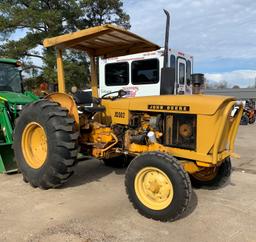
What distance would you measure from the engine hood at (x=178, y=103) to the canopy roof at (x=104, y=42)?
957mm

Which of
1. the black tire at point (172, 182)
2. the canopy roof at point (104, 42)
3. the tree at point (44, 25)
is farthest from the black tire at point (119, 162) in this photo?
the tree at point (44, 25)

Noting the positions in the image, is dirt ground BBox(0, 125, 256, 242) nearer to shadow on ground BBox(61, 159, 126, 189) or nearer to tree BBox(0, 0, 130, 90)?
shadow on ground BBox(61, 159, 126, 189)

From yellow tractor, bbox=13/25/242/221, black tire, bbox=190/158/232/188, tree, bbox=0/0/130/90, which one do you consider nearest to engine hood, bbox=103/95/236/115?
yellow tractor, bbox=13/25/242/221

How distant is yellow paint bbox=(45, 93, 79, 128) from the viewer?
17.7 ft

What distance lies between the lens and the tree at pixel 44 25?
18.3m

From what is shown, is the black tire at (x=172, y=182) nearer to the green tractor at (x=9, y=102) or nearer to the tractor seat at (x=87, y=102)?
the tractor seat at (x=87, y=102)

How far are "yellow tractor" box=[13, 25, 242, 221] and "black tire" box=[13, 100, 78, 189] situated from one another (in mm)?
14

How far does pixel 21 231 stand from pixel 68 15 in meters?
17.6

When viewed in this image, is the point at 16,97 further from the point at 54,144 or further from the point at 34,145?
the point at 54,144

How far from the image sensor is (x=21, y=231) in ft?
12.8

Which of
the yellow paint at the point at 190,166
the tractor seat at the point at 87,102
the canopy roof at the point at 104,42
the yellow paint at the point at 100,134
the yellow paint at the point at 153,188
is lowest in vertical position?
the yellow paint at the point at 153,188

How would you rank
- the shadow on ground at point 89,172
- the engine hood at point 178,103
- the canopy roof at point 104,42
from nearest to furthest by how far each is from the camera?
the engine hood at point 178,103 < the canopy roof at point 104,42 < the shadow on ground at point 89,172

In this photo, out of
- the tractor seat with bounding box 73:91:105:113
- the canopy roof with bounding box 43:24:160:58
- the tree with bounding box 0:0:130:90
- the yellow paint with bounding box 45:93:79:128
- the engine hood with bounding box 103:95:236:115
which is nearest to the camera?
the engine hood with bounding box 103:95:236:115

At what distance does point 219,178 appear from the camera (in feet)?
17.6
